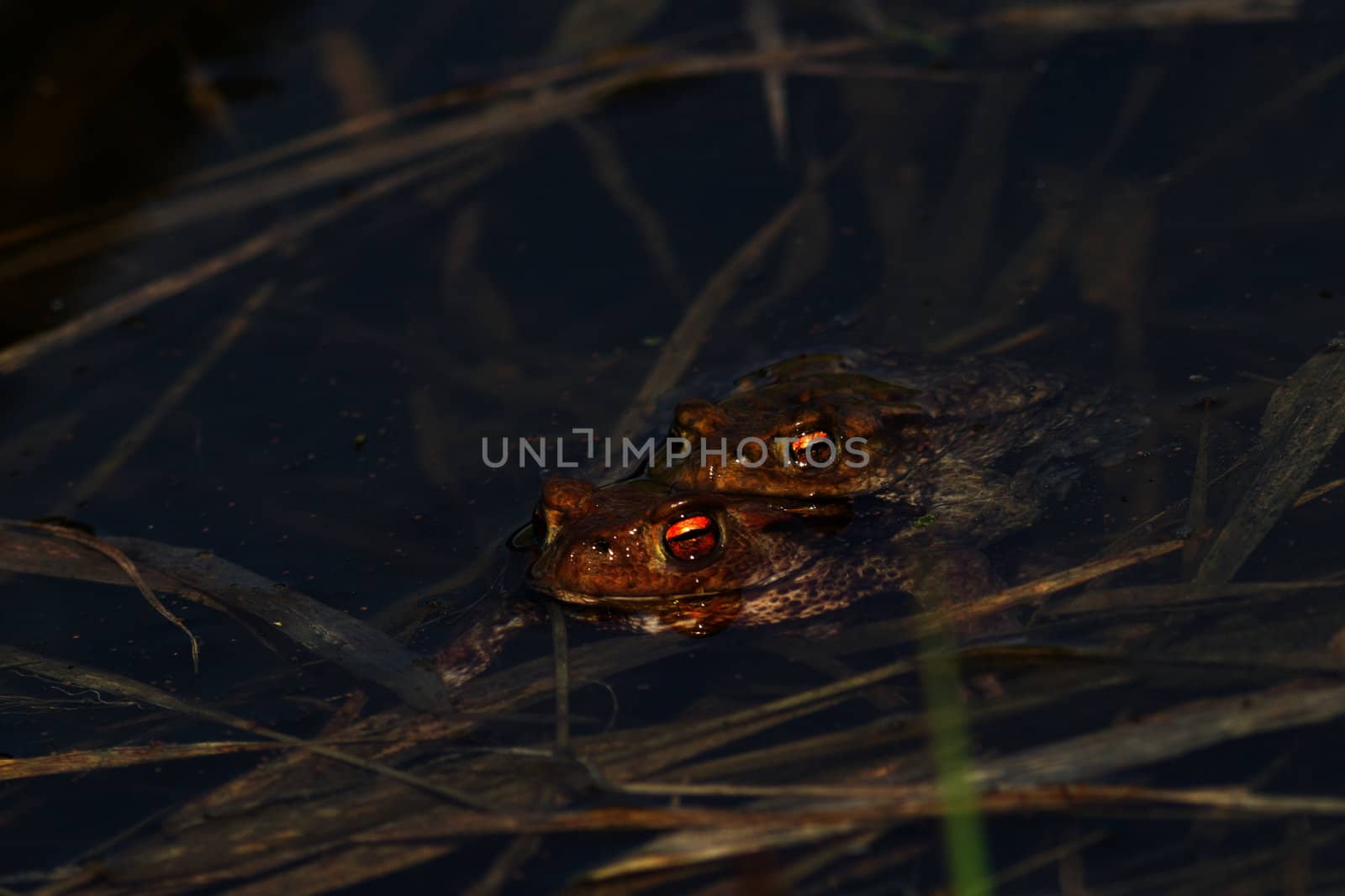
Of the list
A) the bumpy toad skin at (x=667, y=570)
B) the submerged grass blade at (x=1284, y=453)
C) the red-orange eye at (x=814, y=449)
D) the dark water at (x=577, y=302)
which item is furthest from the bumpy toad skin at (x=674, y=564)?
the submerged grass blade at (x=1284, y=453)

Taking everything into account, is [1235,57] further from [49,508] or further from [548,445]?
[49,508]

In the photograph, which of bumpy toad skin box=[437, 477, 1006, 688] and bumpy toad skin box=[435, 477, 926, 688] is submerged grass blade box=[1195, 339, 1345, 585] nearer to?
bumpy toad skin box=[437, 477, 1006, 688]

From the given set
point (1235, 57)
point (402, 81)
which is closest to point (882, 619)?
point (1235, 57)

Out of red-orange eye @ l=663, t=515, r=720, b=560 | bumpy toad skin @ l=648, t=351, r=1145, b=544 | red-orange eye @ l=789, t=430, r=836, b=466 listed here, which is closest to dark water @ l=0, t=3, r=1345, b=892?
bumpy toad skin @ l=648, t=351, r=1145, b=544

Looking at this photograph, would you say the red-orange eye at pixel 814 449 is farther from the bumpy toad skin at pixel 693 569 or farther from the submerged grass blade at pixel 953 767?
the submerged grass blade at pixel 953 767

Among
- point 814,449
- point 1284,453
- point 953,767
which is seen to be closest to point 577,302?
point 814,449

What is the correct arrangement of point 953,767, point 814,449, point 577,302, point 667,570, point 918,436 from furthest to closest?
1. point 577,302
2. point 918,436
3. point 814,449
4. point 667,570
5. point 953,767

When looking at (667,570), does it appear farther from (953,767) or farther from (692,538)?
(953,767)
